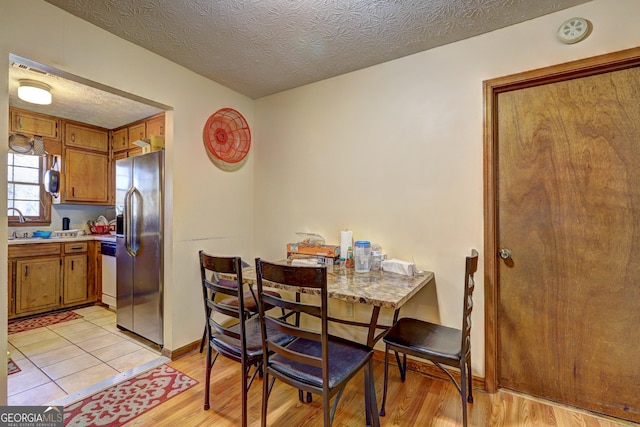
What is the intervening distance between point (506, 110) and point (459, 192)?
0.62m

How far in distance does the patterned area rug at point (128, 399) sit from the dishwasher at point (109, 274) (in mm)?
1858

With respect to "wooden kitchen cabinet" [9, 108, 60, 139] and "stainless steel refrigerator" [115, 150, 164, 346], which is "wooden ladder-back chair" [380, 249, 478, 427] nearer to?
"stainless steel refrigerator" [115, 150, 164, 346]

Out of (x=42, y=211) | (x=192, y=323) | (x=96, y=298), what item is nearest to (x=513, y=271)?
(x=192, y=323)

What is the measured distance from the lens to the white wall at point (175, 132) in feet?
5.24

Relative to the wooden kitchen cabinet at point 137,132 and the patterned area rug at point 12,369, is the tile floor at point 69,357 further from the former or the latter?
the wooden kitchen cabinet at point 137,132

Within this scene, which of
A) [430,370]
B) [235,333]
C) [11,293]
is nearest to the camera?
[235,333]

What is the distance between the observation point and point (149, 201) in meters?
2.61

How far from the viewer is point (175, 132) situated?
7.95 feet

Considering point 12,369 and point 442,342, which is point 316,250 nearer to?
point 442,342

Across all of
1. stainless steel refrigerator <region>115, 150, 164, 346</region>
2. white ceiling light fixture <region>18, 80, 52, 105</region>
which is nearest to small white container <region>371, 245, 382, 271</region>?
stainless steel refrigerator <region>115, 150, 164, 346</region>

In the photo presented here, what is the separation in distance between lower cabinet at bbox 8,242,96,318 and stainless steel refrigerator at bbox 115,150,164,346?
1.19 m

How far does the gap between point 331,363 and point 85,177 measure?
168 inches

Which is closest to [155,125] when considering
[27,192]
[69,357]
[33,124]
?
[33,124]

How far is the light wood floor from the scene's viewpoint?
1.68 m
